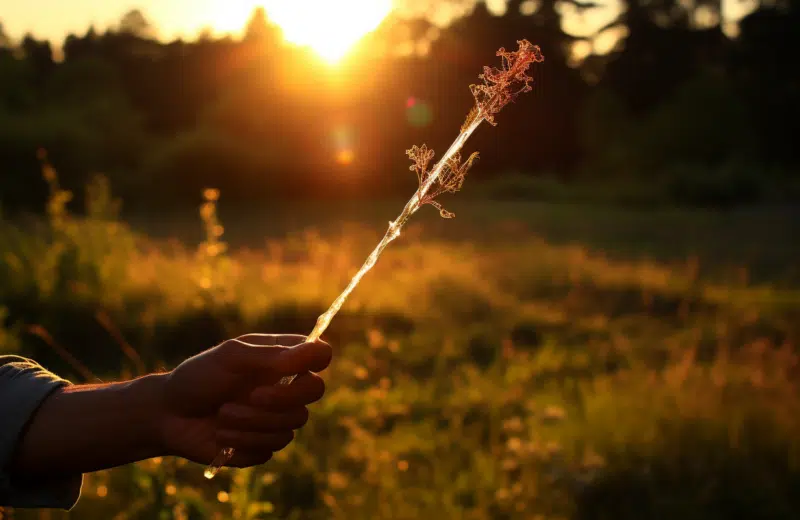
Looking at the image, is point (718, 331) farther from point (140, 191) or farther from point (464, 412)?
point (140, 191)

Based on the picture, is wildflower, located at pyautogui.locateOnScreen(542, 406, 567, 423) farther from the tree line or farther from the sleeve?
the tree line

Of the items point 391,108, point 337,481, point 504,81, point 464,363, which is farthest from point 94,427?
point 391,108

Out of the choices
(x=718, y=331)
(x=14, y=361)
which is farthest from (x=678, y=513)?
(x=718, y=331)

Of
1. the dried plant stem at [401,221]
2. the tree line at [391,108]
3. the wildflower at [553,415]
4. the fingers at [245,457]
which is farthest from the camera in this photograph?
the tree line at [391,108]

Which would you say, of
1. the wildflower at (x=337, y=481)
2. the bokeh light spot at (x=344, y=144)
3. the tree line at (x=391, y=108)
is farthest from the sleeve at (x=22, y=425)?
the bokeh light spot at (x=344, y=144)

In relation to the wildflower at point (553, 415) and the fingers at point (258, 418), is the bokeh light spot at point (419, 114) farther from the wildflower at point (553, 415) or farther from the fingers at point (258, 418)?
the fingers at point (258, 418)

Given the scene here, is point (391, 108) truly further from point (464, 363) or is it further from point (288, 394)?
point (288, 394)

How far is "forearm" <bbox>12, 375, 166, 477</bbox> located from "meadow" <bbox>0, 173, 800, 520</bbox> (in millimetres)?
1434

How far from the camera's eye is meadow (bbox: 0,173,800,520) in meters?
3.68

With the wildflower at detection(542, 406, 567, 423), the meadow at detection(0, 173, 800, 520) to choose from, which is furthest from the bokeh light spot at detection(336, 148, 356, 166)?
the wildflower at detection(542, 406, 567, 423)

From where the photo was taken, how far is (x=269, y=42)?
27.2 meters

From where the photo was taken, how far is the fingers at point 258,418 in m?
1.06

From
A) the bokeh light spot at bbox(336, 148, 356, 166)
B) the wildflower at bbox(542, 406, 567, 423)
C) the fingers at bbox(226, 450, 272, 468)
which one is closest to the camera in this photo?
the fingers at bbox(226, 450, 272, 468)

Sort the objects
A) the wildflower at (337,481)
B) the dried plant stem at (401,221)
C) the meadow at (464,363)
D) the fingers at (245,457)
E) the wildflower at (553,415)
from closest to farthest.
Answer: the dried plant stem at (401,221) → the fingers at (245,457) → the wildflower at (337,481) → the meadow at (464,363) → the wildflower at (553,415)
